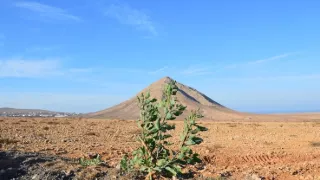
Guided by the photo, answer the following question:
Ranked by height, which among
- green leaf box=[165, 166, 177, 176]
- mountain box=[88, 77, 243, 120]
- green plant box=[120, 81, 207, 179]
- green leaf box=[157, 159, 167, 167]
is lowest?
green leaf box=[165, 166, 177, 176]

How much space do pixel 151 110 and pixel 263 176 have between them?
11.0 ft

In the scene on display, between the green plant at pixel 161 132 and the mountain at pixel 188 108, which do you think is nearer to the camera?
the green plant at pixel 161 132

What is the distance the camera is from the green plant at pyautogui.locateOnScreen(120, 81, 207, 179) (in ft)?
17.1

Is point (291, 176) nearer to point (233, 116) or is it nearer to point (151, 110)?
point (151, 110)

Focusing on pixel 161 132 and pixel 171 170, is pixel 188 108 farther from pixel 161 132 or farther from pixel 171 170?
pixel 171 170

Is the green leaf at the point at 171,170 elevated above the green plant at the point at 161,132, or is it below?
below

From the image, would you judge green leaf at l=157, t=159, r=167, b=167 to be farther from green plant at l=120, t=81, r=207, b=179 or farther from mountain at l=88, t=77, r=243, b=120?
mountain at l=88, t=77, r=243, b=120

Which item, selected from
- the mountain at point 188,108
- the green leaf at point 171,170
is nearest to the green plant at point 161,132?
the green leaf at point 171,170

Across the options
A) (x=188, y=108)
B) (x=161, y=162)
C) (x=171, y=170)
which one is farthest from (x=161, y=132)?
(x=188, y=108)

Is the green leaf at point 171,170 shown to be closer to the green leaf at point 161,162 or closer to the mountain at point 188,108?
the green leaf at point 161,162

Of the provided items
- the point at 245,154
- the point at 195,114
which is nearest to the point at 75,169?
the point at 195,114

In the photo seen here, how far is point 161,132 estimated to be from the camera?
17.7ft

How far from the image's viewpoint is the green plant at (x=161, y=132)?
520 centimetres

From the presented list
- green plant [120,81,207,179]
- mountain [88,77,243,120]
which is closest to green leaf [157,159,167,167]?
green plant [120,81,207,179]
